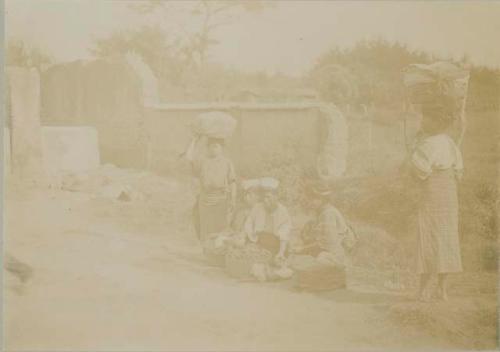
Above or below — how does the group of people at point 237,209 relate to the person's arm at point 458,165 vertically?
below

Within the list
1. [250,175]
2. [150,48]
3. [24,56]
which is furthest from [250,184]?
[24,56]

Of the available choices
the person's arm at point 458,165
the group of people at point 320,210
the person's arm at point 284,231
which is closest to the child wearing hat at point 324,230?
the group of people at point 320,210

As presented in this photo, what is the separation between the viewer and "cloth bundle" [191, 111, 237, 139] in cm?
487

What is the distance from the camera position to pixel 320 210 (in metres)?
4.93

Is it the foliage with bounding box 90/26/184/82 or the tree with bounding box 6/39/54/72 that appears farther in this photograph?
the foliage with bounding box 90/26/184/82

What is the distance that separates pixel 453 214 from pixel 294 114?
4.66 ft

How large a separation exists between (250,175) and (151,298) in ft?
3.69

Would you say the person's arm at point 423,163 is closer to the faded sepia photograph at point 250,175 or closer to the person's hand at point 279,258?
the faded sepia photograph at point 250,175

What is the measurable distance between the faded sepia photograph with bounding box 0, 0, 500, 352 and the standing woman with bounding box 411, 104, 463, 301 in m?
0.01

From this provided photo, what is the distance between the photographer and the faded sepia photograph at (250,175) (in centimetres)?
470

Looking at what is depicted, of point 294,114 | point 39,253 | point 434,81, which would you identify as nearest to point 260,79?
point 294,114

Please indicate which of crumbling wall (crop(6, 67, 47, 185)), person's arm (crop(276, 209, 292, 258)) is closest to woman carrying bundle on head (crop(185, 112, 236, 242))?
person's arm (crop(276, 209, 292, 258))

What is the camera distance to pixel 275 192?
489cm

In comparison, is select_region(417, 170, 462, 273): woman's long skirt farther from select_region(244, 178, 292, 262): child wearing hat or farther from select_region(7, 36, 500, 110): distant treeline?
select_region(244, 178, 292, 262): child wearing hat
